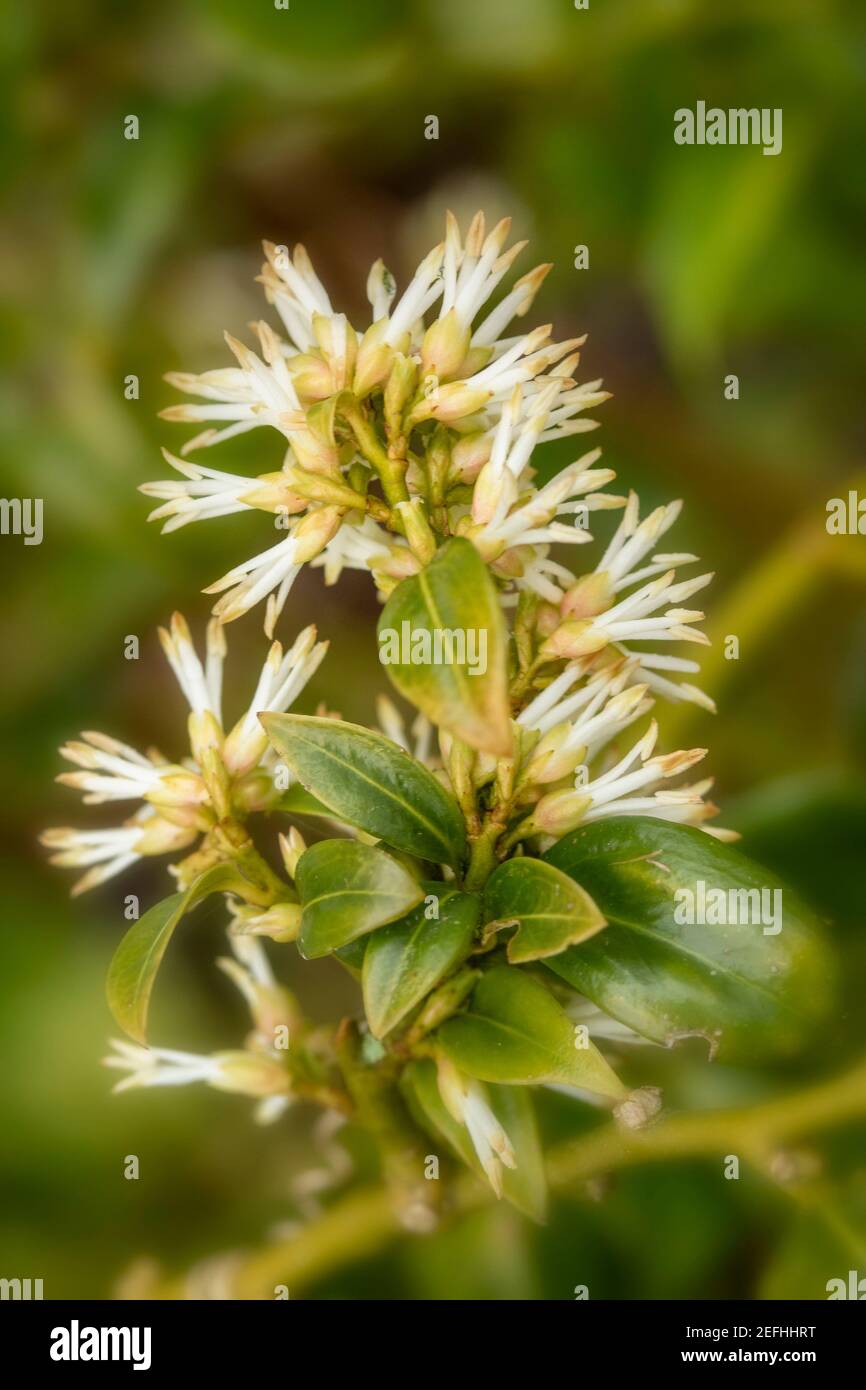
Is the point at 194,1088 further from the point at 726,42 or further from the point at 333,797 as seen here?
the point at 726,42

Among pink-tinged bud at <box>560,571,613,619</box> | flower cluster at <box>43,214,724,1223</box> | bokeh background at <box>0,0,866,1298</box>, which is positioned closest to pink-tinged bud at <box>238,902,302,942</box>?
flower cluster at <box>43,214,724,1223</box>

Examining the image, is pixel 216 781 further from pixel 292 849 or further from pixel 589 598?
pixel 589 598

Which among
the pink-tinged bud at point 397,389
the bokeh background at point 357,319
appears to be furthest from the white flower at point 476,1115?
the bokeh background at point 357,319

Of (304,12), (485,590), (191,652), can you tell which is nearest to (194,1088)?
(191,652)

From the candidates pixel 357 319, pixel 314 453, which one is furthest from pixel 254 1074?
pixel 357 319
